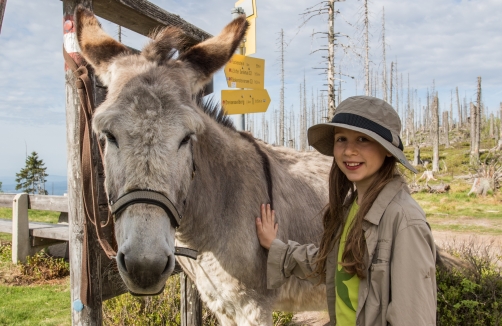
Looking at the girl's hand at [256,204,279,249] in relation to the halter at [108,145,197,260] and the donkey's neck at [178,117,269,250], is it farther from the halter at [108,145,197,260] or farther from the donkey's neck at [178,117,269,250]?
the halter at [108,145,197,260]

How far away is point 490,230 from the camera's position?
35.0 feet

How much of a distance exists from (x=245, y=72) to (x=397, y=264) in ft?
10.4

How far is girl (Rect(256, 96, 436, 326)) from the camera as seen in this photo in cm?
155

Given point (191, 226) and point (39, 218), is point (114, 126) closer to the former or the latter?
point (191, 226)

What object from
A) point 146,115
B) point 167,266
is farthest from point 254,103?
point 167,266

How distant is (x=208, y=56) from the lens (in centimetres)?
243

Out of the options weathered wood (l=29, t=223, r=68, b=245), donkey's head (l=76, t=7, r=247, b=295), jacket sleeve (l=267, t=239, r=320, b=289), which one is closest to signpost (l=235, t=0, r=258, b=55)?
donkey's head (l=76, t=7, r=247, b=295)

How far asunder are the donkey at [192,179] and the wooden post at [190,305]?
896 millimetres

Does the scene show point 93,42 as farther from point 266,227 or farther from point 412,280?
point 412,280

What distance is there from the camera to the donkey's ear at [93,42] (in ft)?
7.53

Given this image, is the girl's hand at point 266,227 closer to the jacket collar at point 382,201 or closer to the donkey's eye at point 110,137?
the jacket collar at point 382,201

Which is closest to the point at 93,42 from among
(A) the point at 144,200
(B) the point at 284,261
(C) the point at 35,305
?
(A) the point at 144,200

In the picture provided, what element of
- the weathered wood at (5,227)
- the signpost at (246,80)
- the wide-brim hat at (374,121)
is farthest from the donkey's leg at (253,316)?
the weathered wood at (5,227)

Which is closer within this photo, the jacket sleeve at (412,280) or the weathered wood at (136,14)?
the jacket sleeve at (412,280)
